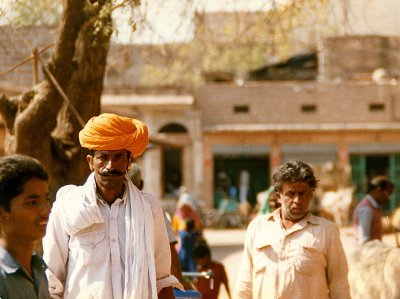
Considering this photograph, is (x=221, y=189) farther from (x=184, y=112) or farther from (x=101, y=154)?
(x=101, y=154)

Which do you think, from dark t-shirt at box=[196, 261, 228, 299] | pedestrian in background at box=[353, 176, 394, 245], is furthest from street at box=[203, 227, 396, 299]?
pedestrian in background at box=[353, 176, 394, 245]

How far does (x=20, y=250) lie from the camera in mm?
2938

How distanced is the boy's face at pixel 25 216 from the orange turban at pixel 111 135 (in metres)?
1.14

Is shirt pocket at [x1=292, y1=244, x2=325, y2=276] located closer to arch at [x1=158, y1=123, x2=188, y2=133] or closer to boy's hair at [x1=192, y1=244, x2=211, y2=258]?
boy's hair at [x1=192, y1=244, x2=211, y2=258]

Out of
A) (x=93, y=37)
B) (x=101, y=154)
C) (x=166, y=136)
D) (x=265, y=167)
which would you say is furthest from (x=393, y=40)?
(x=101, y=154)

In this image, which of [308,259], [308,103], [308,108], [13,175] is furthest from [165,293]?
[308,108]

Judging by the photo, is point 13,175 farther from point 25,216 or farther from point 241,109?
point 241,109

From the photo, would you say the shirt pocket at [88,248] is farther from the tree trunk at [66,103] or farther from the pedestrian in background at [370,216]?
the pedestrian in background at [370,216]

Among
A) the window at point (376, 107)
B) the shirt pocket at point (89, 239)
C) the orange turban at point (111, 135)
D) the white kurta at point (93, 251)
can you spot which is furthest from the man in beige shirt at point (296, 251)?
the window at point (376, 107)

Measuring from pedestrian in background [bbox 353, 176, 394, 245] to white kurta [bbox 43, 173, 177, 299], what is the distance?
3.81 m

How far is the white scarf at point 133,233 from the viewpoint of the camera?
3.90 m

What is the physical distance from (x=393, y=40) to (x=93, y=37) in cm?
3209

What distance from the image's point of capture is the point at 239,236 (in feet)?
80.9

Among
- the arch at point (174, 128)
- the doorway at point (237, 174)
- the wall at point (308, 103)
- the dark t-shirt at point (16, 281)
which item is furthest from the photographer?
the wall at point (308, 103)
